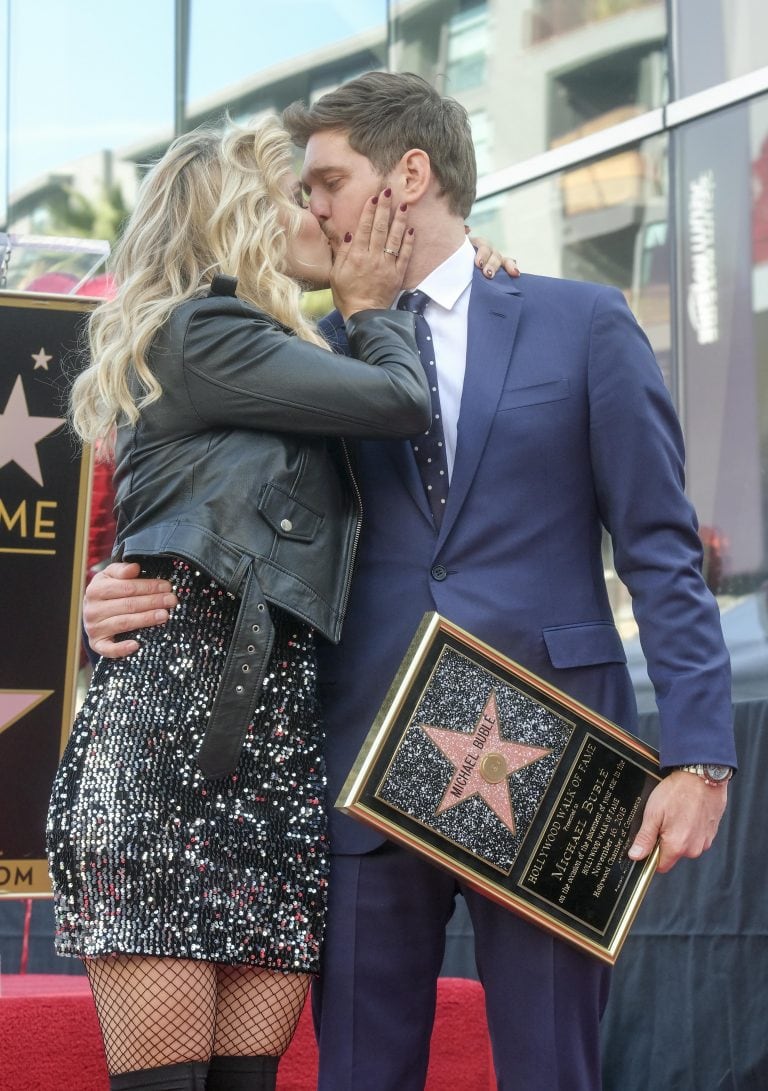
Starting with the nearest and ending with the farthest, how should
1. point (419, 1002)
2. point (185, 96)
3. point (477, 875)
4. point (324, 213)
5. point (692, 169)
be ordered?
1. point (477, 875)
2. point (419, 1002)
3. point (324, 213)
4. point (692, 169)
5. point (185, 96)

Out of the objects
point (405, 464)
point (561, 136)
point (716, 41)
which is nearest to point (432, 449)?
point (405, 464)

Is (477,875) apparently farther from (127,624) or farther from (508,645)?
(127,624)

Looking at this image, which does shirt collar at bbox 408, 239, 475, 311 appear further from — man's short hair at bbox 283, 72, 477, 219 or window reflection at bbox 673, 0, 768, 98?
window reflection at bbox 673, 0, 768, 98

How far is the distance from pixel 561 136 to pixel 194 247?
332 centimetres

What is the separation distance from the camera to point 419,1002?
2.20 m

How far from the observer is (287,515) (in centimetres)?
213

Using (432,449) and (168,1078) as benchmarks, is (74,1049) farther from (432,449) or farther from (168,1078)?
(432,449)

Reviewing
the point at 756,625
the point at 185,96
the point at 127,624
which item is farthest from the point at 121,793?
the point at 185,96

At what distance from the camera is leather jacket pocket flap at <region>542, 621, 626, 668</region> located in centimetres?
221

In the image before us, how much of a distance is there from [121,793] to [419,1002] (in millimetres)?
571

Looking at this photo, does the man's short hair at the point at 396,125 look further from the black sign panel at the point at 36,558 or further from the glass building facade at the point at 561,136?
the black sign panel at the point at 36,558

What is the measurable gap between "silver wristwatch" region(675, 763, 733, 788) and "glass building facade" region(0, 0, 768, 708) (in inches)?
65.2

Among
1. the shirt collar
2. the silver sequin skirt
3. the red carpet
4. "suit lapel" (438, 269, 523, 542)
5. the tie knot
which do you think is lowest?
the red carpet

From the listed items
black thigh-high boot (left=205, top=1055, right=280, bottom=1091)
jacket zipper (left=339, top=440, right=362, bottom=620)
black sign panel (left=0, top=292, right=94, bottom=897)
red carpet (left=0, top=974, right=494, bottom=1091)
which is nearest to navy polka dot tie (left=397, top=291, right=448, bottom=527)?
jacket zipper (left=339, top=440, right=362, bottom=620)
